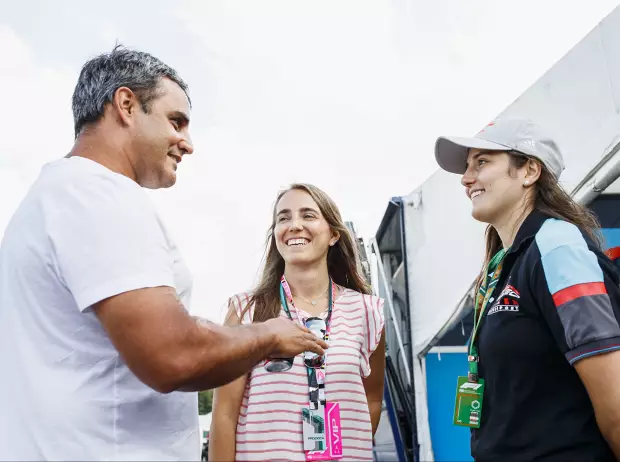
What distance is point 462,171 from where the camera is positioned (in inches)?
84.9

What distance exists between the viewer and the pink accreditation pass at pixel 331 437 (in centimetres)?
197

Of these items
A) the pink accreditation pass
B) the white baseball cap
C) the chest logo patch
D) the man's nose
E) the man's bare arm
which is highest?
the white baseball cap

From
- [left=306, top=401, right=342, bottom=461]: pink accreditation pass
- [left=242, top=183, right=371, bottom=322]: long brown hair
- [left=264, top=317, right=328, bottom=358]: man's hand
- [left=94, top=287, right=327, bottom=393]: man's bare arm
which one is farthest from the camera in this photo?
[left=242, top=183, right=371, bottom=322]: long brown hair

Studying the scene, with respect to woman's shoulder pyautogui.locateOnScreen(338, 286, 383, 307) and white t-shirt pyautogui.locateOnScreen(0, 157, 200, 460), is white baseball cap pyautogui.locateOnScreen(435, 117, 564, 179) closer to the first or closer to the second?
woman's shoulder pyautogui.locateOnScreen(338, 286, 383, 307)

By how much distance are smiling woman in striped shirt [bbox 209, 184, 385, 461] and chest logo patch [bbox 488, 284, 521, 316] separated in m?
0.66

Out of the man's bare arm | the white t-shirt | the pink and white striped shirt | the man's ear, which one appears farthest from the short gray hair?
the pink and white striped shirt

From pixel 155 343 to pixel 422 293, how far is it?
147 inches

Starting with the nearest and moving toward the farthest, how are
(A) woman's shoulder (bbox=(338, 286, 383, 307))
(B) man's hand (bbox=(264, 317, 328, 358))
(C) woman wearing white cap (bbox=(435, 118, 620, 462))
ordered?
1. (B) man's hand (bbox=(264, 317, 328, 358))
2. (C) woman wearing white cap (bbox=(435, 118, 620, 462))
3. (A) woman's shoulder (bbox=(338, 286, 383, 307))

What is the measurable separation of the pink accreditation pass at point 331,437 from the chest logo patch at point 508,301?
771 mm

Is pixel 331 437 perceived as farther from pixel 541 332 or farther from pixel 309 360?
pixel 541 332

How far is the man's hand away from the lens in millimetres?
1159

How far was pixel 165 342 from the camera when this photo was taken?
950mm

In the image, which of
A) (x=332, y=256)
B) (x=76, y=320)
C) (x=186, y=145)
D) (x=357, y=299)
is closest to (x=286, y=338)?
(x=76, y=320)

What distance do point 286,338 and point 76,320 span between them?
1.37ft
